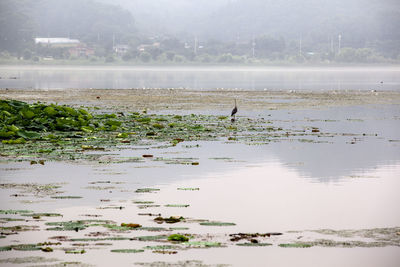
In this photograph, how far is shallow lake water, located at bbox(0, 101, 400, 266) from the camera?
11.3 m

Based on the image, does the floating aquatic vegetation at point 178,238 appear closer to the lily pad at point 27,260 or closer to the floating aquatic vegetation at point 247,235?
the floating aquatic vegetation at point 247,235

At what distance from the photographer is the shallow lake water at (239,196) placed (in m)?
11.3

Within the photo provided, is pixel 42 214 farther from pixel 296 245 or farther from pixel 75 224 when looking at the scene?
pixel 296 245

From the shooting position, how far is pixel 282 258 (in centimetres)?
1111

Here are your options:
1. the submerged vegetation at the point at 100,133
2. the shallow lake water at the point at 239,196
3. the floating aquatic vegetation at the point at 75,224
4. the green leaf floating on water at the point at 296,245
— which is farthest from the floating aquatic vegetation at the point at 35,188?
the green leaf floating on water at the point at 296,245

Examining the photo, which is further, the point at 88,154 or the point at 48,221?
the point at 88,154

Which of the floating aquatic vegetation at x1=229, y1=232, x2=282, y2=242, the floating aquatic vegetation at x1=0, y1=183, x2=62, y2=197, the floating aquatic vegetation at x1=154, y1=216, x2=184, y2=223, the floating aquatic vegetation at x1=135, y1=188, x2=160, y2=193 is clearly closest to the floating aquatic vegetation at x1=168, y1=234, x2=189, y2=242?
the floating aquatic vegetation at x1=229, y1=232, x2=282, y2=242

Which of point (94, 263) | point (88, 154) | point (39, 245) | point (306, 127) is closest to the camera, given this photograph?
point (94, 263)

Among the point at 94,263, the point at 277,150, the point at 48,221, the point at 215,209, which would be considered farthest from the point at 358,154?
the point at 94,263

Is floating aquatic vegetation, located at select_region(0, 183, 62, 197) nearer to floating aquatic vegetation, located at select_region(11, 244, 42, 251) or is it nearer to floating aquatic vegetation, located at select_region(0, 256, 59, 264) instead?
floating aquatic vegetation, located at select_region(11, 244, 42, 251)

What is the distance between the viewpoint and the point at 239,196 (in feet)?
52.3

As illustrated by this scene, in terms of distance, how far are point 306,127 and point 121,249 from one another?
72.1 ft

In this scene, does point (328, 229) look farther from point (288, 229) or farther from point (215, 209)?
point (215, 209)

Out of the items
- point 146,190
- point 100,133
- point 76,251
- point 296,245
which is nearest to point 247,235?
point 296,245
